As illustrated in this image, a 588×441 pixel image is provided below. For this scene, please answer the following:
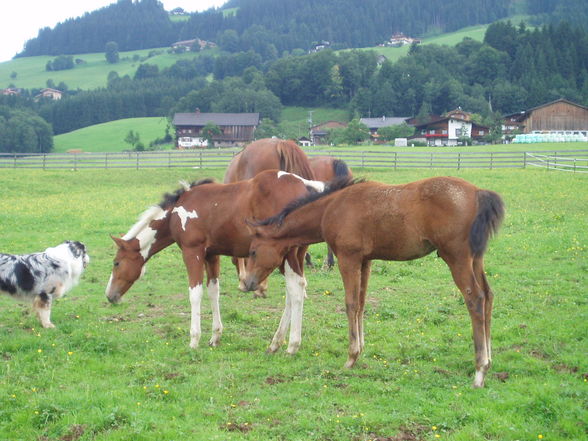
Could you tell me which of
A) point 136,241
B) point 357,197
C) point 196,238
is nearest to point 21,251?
point 136,241

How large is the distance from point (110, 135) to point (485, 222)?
338ft

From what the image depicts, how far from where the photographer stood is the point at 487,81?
378ft

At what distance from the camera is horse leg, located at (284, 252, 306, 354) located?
746 cm

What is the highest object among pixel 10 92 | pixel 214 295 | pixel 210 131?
pixel 10 92

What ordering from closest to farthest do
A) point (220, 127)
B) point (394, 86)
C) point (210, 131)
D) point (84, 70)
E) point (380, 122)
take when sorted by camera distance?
1. point (210, 131)
2. point (220, 127)
3. point (380, 122)
4. point (394, 86)
5. point (84, 70)

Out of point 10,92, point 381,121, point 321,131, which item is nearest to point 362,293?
point 321,131

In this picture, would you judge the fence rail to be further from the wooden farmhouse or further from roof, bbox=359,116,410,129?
roof, bbox=359,116,410,129

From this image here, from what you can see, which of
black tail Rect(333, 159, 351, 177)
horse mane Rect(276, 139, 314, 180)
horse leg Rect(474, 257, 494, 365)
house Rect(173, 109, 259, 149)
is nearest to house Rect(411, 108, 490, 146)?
house Rect(173, 109, 259, 149)

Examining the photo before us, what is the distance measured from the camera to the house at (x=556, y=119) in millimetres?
88688

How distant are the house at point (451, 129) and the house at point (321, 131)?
12580 mm

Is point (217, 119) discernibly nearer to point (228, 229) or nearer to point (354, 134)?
point (354, 134)

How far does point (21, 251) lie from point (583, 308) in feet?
36.3

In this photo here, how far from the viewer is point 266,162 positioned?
1082cm

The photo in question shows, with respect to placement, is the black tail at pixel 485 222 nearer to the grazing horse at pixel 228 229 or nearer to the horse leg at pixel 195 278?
the grazing horse at pixel 228 229
